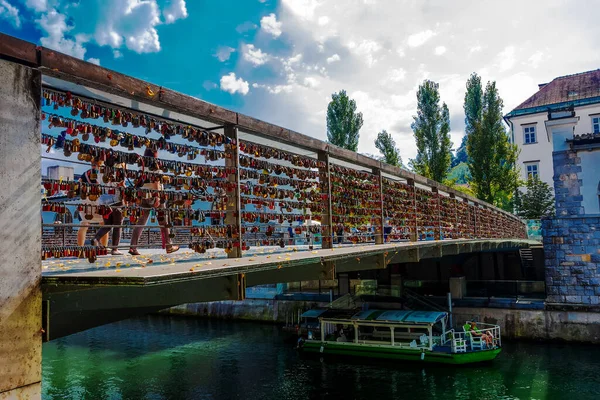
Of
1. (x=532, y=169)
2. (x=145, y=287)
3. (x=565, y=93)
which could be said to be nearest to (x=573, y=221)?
(x=532, y=169)

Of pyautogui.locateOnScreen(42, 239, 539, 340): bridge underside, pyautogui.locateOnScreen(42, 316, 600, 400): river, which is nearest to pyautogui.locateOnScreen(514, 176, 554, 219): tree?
Result: pyautogui.locateOnScreen(42, 316, 600, 400): river

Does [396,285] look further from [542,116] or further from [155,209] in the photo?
[542,116]

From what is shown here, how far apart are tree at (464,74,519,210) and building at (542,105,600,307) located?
44.2 feet

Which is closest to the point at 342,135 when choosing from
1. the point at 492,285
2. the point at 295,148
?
the point at 492,285

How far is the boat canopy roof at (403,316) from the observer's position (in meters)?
21.3

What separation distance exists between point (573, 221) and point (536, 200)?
15716mm

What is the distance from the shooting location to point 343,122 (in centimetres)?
4094

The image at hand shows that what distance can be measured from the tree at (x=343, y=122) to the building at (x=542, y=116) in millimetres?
13938

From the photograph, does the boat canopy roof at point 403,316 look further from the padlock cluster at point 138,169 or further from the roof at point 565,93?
the roof at point 565,93

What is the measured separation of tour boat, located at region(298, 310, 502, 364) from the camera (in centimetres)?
2050

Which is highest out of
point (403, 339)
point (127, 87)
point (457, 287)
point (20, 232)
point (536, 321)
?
point (127, 87)

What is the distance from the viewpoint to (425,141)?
38.2m

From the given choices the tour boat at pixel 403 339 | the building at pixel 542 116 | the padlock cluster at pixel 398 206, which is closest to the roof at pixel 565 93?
the building at pixel 542 116

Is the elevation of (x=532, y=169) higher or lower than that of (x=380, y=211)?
higher
